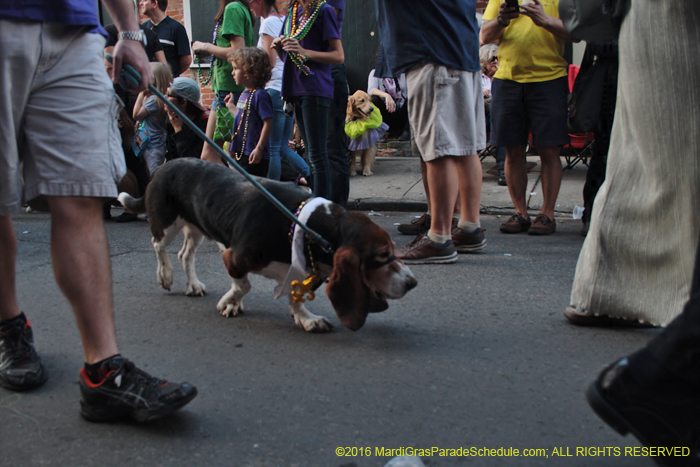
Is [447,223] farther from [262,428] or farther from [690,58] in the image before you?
[262,428]

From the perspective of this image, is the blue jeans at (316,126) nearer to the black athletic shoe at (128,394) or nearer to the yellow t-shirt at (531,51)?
the yellow t-shirt at (531,51)

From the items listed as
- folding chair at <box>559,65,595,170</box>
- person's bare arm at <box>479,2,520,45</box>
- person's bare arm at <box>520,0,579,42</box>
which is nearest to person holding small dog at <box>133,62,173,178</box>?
person's bare arm at <box>479,2,520,45</box>

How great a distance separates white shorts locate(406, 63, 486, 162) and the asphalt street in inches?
33.2

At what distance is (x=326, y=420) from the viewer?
2066 millimetres

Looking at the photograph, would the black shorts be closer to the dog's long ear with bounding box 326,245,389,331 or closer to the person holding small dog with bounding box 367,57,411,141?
the dog's long ear with bounding box 326,245,389,331

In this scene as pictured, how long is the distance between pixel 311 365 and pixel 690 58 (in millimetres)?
1872

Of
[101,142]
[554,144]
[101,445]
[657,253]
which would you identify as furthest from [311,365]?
[554,144]

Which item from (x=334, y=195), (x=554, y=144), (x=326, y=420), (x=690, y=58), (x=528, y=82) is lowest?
(x=334, y=195)

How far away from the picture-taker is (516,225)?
534 cm

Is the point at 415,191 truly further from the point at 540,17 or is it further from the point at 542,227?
the point at 540,17

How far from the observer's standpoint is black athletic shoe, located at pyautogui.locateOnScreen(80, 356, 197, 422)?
199 centimetres

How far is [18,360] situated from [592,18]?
2.78 metres

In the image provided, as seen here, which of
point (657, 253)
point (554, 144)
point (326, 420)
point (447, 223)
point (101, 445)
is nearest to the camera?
point (101, 445)

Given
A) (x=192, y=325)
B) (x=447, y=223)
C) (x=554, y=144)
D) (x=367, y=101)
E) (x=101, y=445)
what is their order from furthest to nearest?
(x=367, y=101)
(x=554, y=144)
(x=447, y=223)
(x=192, y=325)
(x=101, y=445)
